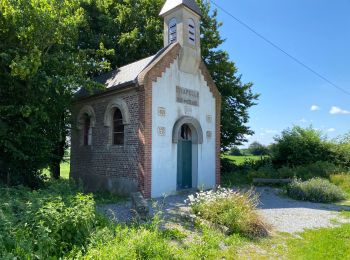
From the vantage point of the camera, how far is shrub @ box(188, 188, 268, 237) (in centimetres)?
766

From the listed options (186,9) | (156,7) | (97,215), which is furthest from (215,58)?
(97,215)

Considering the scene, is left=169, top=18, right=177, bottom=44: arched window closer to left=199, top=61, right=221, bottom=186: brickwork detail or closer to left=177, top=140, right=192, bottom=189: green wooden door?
left=199, top=61, right=221, bottom=186: brickwork detail

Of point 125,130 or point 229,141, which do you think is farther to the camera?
point 229,141

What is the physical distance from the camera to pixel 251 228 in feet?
25.3

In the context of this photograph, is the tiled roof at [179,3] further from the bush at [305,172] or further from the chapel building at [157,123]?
the bush at [305,172]

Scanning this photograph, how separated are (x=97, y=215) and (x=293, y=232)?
5.14 metres

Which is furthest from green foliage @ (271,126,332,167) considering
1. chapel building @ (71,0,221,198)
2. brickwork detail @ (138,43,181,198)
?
brickwork detail @ (138,43,181,198)

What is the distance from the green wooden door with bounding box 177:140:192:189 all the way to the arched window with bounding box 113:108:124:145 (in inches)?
100

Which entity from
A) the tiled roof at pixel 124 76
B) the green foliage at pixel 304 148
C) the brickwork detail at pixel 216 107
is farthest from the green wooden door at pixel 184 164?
the green foliage at pixel 304 148

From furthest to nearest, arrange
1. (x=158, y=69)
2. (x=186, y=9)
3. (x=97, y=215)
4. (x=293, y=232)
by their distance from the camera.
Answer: (x=186, y=9) < (x=158, y=69) < (x=293, y=232) < (x=97, y=215)

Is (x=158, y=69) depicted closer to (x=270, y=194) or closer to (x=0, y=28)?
(x=0, y=28)

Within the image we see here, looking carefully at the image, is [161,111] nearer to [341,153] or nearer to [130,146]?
[130,146]

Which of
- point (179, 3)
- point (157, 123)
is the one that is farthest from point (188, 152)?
point (179, 3)

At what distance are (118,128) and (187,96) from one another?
335 centimetres
